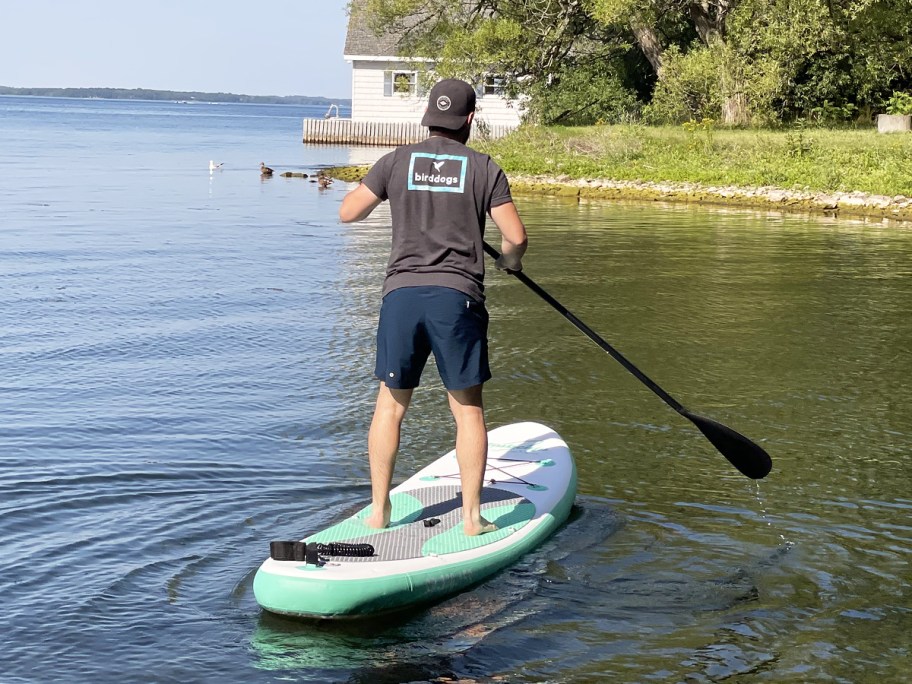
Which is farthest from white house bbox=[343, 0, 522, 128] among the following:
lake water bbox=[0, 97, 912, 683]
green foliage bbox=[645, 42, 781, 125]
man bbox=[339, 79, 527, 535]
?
man bbox=[339, 79, 527, 535]

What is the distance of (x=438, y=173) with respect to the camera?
198 inches

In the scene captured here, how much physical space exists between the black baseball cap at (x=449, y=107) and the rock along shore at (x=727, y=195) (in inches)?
784

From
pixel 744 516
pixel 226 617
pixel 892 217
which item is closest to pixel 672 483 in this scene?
pixel 744 516

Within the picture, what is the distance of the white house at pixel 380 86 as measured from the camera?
158 ft

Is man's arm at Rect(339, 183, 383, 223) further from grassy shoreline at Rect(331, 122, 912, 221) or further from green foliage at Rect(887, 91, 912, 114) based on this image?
green foliage at Rect(887, 91, 912, 114)

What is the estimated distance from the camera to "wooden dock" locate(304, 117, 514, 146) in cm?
4672

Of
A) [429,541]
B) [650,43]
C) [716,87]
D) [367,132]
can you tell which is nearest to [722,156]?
[716,87]

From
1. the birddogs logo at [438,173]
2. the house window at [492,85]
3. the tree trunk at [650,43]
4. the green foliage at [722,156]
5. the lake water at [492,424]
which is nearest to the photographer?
the lake water at [492,424]

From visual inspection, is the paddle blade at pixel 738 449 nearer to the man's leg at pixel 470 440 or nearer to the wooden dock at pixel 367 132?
the man's leg at pixel 470 440

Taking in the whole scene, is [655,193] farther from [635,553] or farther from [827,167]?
[635,553]

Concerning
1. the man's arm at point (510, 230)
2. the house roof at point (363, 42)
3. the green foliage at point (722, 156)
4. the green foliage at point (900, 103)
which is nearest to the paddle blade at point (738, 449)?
the man's arm at point (510, 230)

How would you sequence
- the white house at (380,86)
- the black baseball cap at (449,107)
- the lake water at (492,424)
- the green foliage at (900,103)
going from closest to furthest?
the lake water at (492,424), the black baseball cap at (449,107), the green foliage at (900,103), the white house at (380,86)

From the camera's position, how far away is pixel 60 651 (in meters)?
4.54

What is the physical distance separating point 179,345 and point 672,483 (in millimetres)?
5259
